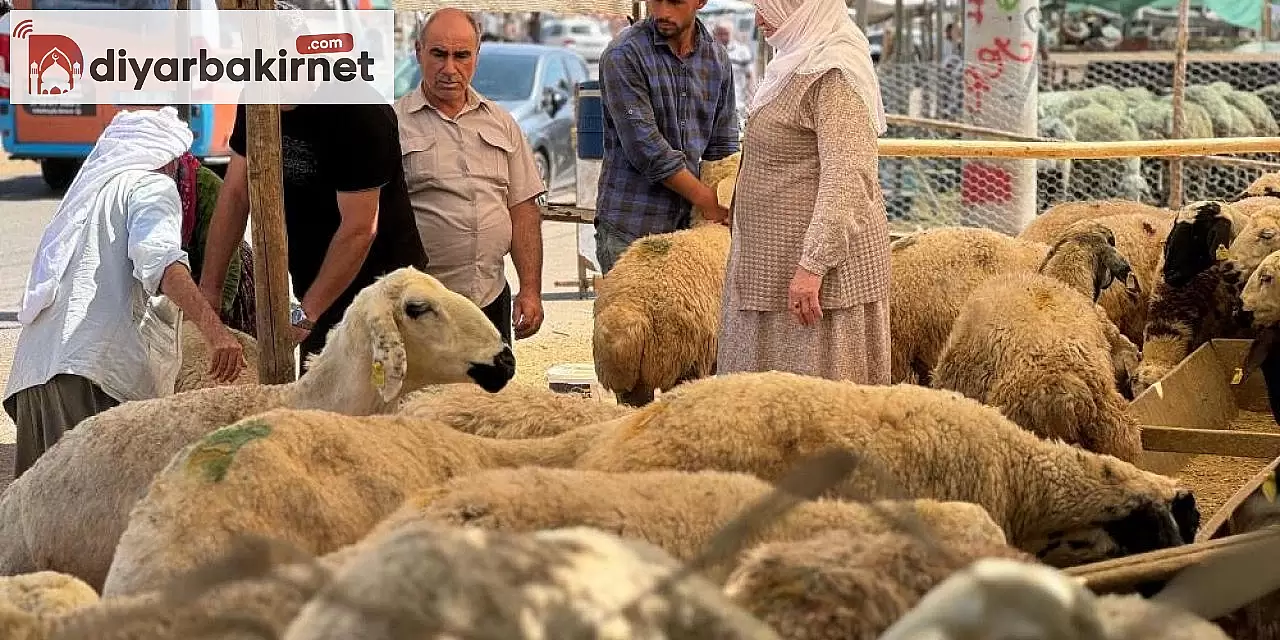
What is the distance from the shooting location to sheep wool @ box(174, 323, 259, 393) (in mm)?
5723

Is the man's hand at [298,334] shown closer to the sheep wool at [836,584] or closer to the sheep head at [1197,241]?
the sheep wool at [836,584]

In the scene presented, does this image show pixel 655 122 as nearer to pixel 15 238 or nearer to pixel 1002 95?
pixel 1002 95

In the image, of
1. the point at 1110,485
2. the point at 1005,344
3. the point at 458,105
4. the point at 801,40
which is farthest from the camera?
the point at 458,105

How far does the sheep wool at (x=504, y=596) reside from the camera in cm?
164

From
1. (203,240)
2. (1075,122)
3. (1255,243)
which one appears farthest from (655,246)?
(1075,122)

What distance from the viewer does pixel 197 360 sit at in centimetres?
596

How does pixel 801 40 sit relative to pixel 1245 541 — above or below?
above

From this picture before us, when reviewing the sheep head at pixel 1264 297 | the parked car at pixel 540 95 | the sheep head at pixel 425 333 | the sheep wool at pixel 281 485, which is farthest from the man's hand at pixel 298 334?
the parked car at pixel 540 95

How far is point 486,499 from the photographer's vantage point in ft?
8.60

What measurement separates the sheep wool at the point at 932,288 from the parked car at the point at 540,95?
34.4ft

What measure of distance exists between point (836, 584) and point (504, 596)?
71 cm

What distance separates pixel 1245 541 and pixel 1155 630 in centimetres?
137

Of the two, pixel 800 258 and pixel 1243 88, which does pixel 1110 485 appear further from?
pixel 1243 88

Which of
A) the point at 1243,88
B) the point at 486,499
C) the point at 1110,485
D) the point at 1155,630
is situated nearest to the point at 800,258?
the point at 1110,485
